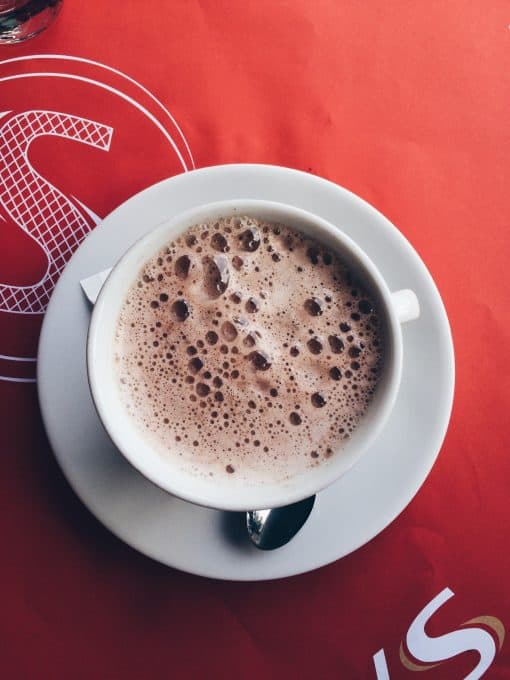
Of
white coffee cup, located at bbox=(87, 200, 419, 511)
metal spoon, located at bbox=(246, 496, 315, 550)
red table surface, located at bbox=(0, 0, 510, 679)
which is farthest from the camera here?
red table surface, located at bbox=(0, 0, 510, 679)

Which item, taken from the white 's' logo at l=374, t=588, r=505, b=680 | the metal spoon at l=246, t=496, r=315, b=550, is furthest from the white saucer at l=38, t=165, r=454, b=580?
the white 's' logo at l=374, t=588, r=505, b=680

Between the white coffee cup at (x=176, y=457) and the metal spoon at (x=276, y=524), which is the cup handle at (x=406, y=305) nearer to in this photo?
the white coffee cup at (x=176, y=457)

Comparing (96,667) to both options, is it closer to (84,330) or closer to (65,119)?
(84,330)

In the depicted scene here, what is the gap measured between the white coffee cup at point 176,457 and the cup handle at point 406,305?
0.02 meters

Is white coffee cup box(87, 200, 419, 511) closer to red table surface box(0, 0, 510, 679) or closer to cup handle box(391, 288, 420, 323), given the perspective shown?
cup handle box(391, 288, 420, 323)

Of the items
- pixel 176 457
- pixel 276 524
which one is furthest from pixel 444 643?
pixel 176 457

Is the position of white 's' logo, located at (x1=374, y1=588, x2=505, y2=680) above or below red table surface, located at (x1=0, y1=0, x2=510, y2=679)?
below

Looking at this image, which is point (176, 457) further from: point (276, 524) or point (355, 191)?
point (355, 191)

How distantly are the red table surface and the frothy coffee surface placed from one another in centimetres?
32

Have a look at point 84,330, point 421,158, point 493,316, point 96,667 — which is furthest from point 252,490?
point 421,158

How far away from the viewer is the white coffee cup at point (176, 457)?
2.88ft

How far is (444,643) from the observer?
120cm

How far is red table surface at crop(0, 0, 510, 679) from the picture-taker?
116cm

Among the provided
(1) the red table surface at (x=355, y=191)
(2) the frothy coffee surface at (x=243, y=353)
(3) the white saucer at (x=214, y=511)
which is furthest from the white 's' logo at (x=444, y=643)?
(2) the frothy coffee surface at (x=243, y=353)
